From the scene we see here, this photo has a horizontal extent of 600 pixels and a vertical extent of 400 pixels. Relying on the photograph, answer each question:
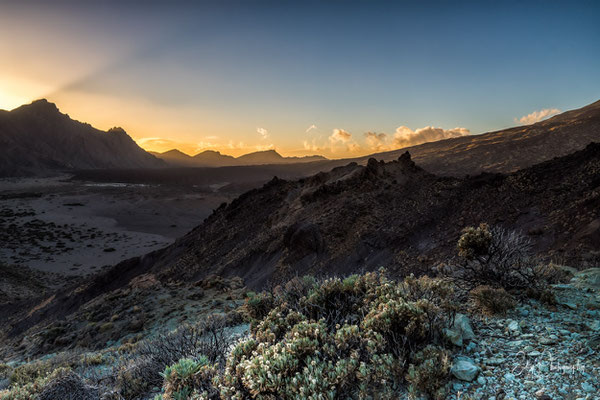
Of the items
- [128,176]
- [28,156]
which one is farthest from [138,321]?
[28,156]

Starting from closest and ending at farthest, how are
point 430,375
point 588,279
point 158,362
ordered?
point 430,375
point 158,362
point 588,279

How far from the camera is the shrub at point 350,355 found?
2.98 meters

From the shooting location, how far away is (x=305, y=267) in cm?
1352

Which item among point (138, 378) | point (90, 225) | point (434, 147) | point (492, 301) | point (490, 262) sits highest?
point (434, 147)

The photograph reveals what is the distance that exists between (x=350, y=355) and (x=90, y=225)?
60910 millimetres

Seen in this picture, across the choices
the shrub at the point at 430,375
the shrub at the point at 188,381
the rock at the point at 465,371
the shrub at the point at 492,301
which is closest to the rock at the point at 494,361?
the rock at the point at 465,371

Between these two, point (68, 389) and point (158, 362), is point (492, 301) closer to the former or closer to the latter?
point (158, 362)

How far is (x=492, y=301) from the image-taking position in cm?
410

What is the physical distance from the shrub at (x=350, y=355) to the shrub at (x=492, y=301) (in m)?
0.51

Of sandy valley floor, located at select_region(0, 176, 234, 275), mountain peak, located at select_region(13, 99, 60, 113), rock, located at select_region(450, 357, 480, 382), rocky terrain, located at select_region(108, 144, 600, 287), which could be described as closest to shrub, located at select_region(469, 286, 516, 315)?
rock, located at select_region(450, 357, 480, 382)

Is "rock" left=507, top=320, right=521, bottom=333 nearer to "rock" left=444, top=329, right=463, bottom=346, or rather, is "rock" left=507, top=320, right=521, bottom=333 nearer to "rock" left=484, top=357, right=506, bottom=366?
"rock" left=484, top=357, right=506, bottom=366

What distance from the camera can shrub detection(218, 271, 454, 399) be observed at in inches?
117

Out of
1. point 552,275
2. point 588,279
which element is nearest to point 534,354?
point 552,275

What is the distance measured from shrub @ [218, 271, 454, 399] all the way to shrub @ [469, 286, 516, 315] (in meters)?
0.51
